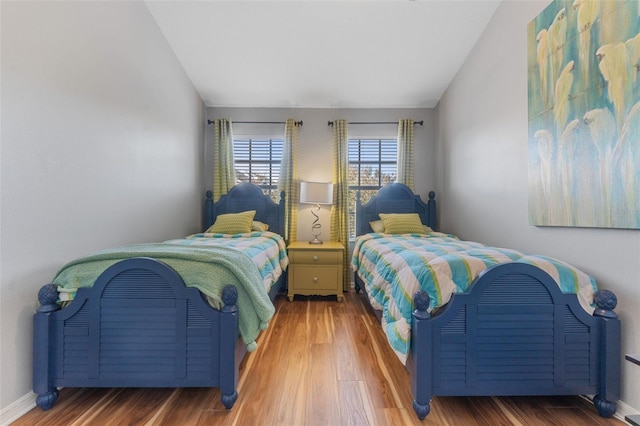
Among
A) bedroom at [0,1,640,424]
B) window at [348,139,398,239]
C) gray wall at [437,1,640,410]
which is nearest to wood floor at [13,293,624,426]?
bedroom at [0,1,640,424]

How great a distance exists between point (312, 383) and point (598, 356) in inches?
53.9

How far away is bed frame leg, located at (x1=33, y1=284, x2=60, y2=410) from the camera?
131 centimetres

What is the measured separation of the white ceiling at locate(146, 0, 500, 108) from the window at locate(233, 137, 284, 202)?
474 mm

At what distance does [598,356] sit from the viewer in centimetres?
133

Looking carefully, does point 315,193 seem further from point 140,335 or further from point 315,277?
point 140,335

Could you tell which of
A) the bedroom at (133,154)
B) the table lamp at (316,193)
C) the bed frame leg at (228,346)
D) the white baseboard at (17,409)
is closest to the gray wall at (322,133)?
the bedroom at (133,154)

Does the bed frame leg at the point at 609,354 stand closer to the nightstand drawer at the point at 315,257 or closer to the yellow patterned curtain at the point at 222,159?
the nightstand drawer at the point at 315,257

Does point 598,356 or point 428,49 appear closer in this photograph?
point 598,356

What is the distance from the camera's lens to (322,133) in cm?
368

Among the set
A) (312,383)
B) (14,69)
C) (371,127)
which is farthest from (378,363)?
(371,127)

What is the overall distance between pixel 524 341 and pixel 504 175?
1.43m

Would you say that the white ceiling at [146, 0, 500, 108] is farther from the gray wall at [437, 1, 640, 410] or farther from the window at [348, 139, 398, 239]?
the window at [348, 139, 398, 239]

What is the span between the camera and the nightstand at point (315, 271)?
3094 mm

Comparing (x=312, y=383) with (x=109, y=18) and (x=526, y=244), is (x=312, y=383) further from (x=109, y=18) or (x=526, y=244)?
(x=109, y=18)
